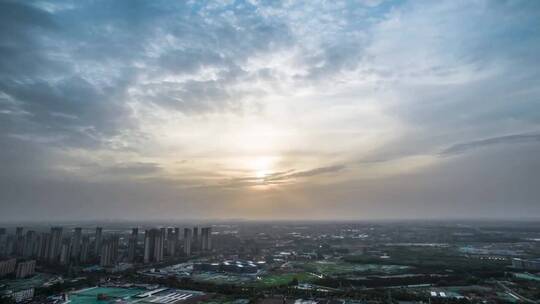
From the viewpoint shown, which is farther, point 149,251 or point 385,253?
point 385,253

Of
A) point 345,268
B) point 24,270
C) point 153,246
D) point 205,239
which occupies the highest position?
point 205,239

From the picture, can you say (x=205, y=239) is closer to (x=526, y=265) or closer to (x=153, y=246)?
(x=153, y=246)

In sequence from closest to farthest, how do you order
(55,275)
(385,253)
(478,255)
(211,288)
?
1. (211,288)
2. (55,275)
3. (478,255)
4. (385,253)

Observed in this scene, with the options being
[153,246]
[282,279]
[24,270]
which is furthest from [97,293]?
[153,246]

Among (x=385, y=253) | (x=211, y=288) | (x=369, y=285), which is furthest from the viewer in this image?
(x=385, y=253)

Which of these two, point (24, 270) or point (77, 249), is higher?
point (77, 249)

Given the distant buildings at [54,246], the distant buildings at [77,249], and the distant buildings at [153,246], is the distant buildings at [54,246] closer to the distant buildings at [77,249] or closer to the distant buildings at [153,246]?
the distant buildings at [77,249]

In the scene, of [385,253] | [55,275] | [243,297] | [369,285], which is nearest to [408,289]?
[369,285]

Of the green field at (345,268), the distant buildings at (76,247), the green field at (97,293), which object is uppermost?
the distant buildings at (76,247)

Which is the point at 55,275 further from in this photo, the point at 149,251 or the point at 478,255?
the point at 478,255

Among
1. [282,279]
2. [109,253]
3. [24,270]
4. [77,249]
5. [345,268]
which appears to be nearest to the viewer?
[282,279]

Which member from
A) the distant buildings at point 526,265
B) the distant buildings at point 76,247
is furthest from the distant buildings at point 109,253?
the distant buildings at point 526,265
